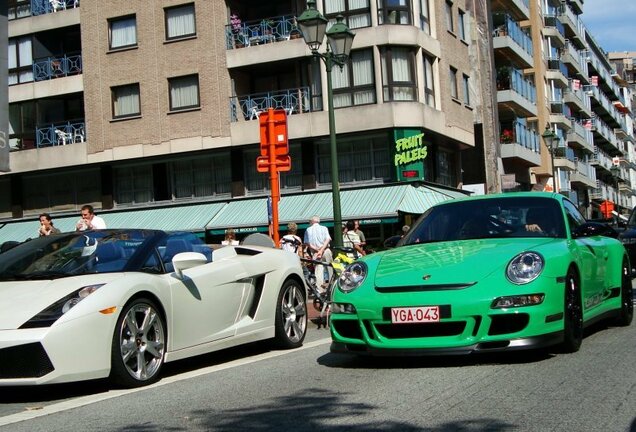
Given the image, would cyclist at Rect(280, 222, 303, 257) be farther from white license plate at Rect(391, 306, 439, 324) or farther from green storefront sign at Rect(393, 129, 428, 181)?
green storefront sign at Rect(393, 129, 428, 181)

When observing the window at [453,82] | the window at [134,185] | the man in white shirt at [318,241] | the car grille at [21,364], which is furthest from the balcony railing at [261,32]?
the car grille at [21,364]

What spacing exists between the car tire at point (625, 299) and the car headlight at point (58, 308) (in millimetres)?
5510

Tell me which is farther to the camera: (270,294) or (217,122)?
(217,122)

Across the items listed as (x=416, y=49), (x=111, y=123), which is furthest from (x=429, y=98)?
(x=111, y=123)

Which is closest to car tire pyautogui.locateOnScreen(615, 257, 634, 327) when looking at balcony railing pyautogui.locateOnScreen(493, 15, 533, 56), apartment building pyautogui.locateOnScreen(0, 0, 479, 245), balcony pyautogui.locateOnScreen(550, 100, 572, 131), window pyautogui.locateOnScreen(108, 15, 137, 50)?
apartment building pyautogui.locateOnScreen(0, 0, 479, 245)

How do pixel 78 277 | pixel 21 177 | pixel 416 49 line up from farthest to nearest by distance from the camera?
pixel 21 177 → pixel 416 49 → pixel 78 277

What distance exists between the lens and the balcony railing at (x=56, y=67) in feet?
117

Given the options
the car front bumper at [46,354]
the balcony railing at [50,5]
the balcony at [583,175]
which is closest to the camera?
the car front bumper at [46,354]

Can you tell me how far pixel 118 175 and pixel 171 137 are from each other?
3419 millimetres

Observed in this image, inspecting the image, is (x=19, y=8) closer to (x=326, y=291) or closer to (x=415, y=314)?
(x=326, y=291)

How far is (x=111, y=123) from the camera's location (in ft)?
112

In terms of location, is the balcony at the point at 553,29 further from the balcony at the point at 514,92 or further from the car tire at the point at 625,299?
the car tire at the point at 625,299

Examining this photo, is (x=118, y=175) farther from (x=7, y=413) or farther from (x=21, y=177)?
(x=7, y=413)

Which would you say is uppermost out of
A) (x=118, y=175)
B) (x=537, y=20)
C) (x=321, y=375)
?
(x=537, y=20)
